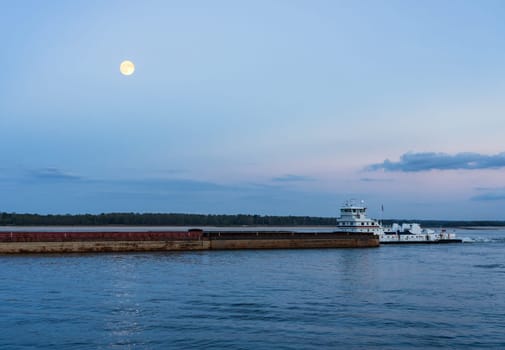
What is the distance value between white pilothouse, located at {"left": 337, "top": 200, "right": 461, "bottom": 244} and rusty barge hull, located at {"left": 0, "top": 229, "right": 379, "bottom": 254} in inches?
173

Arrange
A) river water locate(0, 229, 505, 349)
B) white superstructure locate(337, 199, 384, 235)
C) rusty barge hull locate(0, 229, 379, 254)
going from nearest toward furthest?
river water locate(0, 229, 505, 349), rusty barge hull locate(0, 229, 379, 254), white superstructure locate(337, 199, 384, 235)

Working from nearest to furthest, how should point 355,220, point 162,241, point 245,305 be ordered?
point 245,305 → point 162,241 → point 355,220

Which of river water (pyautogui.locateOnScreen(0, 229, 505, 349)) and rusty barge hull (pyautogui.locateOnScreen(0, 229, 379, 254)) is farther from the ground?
rusty barge hull (pyautogui.locateOnScreen(0, 229, 379, 254))

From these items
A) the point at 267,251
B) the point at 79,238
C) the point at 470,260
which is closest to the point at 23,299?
the point at 79,238

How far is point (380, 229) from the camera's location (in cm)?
8975

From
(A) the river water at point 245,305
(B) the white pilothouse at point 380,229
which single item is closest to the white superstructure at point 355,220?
(B) the white pilothouse at point 380,229

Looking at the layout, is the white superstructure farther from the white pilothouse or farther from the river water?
the river water

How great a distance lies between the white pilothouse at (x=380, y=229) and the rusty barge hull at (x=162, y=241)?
4.41 metres

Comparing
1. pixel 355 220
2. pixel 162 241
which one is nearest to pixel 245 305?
pixel 162 241

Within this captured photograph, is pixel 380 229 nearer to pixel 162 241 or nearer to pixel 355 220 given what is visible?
pixel 355 220

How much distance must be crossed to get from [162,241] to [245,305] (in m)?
37.8

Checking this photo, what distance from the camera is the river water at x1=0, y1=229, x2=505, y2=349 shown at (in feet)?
76.6

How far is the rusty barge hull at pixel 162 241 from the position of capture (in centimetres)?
6068

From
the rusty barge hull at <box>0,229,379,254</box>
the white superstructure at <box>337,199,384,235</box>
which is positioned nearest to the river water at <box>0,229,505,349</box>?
the rusty barge hull at <box>0,229,379,254</box>
